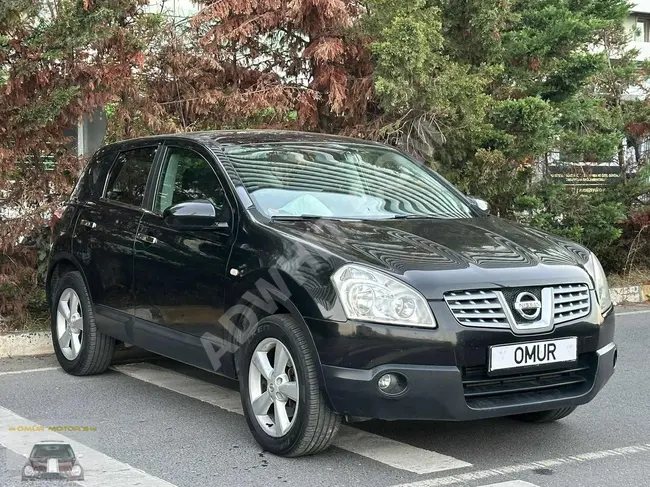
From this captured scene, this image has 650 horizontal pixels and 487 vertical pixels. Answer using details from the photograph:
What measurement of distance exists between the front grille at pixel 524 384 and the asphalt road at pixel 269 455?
1.27 ft

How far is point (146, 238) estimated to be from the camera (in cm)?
567

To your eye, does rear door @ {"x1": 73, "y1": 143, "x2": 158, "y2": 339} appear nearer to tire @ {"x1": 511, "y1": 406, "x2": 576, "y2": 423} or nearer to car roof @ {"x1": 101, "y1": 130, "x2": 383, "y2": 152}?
car roof @ {"x1": 101, "y1": 130, "x2": 383, "y2": 152}

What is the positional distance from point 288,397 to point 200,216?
1.19m

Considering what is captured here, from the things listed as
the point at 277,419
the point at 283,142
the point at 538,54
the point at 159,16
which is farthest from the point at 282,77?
the point at 277,419

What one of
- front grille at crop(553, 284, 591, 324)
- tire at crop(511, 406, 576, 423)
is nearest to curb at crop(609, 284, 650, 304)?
tire at crop(511, 406, 576, 423)

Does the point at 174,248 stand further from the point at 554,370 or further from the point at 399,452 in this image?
the point at 554,370

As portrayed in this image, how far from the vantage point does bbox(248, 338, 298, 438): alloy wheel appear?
454 cm

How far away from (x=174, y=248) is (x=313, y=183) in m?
0.93

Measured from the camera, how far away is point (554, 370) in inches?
177

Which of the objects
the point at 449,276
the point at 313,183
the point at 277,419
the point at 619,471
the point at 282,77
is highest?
the point at 282,77

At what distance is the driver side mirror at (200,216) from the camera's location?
5.05m

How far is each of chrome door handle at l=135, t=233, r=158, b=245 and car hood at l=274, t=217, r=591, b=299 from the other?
1.12 meters

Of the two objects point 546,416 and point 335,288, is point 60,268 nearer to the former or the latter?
point 335,288

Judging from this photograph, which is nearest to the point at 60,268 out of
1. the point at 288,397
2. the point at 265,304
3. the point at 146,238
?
the point at 146,238
